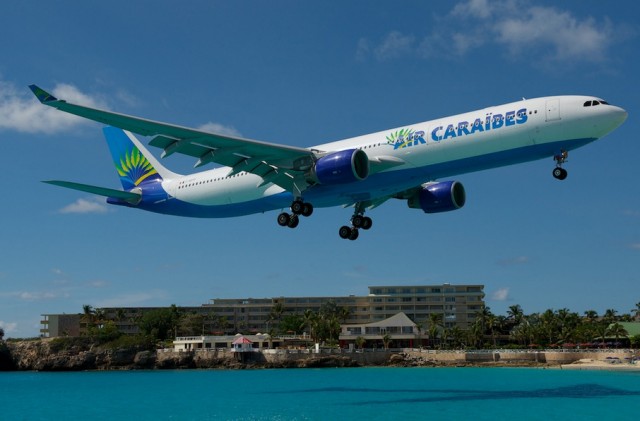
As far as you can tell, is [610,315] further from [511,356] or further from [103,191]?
[103,191]

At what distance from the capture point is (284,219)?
165ft

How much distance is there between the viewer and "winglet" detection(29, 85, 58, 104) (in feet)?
115

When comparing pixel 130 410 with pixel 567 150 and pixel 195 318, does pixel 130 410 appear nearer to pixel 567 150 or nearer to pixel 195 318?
pixel 567 150

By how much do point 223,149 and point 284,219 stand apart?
328 inches

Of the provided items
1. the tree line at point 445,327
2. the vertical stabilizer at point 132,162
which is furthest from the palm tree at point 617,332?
the vertical stabilizer at point 132,162

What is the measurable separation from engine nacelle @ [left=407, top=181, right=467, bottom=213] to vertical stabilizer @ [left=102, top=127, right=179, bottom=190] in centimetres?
2052

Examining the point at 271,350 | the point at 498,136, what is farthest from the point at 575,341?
the point at 498,136

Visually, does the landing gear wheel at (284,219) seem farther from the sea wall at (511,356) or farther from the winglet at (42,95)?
the sea wall at (511,356)

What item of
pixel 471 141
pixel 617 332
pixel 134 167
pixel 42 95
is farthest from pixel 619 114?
pixel 617 332

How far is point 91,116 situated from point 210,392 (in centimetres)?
7687

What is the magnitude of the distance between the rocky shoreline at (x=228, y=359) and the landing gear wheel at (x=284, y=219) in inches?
3665

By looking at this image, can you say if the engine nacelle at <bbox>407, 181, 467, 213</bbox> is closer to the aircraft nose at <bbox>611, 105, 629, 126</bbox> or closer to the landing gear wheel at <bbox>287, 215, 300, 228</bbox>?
the landing gear wheel at <bbox>287, 215, 300, 228</bbox>

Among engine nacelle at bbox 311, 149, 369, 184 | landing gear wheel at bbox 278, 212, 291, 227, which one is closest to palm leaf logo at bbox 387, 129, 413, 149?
engine nacelle at bbox 311, 149, 369, 184

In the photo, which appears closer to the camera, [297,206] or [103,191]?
[297,206]
